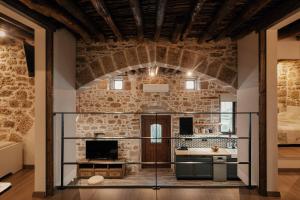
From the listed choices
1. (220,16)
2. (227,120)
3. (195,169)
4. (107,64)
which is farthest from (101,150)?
(220,16)

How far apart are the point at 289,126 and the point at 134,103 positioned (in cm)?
505

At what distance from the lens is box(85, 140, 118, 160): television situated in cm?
941

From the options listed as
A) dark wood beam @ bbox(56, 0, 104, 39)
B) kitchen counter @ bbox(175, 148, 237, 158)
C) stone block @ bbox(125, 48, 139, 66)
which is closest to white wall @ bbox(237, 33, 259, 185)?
stone block @ bbox(125, 48, 139, 66)

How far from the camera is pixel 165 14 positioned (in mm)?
3162

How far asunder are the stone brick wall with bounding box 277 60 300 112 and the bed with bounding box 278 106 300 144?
0.17 meters

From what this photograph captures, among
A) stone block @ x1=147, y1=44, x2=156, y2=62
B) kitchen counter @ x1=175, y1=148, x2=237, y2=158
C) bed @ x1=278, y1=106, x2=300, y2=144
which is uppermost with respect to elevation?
stone block @ x1=147, y1=44, x2=156, y2=62

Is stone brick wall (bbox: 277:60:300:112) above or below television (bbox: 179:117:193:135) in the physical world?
above

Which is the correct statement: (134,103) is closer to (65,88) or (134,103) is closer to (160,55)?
(160,55)

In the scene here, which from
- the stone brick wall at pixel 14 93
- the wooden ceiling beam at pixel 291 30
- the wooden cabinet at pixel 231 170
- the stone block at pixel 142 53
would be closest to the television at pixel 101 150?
the wooden cabinet at pixel 231 170

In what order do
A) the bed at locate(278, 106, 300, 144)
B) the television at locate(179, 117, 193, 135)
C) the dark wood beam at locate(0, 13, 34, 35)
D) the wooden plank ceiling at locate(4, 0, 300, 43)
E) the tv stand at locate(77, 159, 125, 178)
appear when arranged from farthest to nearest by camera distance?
the television at locate(179, 117, 193, 135) < the tv stand at locate(77, 159, 125, 178) < the bed at locate(278, 106, 300, 144) < the dark wood beam at locate(0, 13, 34, 35) < the wooden plank ceiling at locate(4, 0, 300, 43)

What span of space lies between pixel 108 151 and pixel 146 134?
4.81 ft

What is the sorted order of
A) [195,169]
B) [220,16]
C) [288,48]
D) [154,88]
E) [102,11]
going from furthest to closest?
[154,88] < [195,169] < [288,48] < [220,16] < [102,11]

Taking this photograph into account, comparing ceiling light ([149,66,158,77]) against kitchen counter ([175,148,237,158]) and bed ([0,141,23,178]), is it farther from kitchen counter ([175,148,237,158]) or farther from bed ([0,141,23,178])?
bed ([0,141,23,178])

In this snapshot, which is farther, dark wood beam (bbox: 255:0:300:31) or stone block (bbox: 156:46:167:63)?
stone block (bbox: 156:46:167:63)
